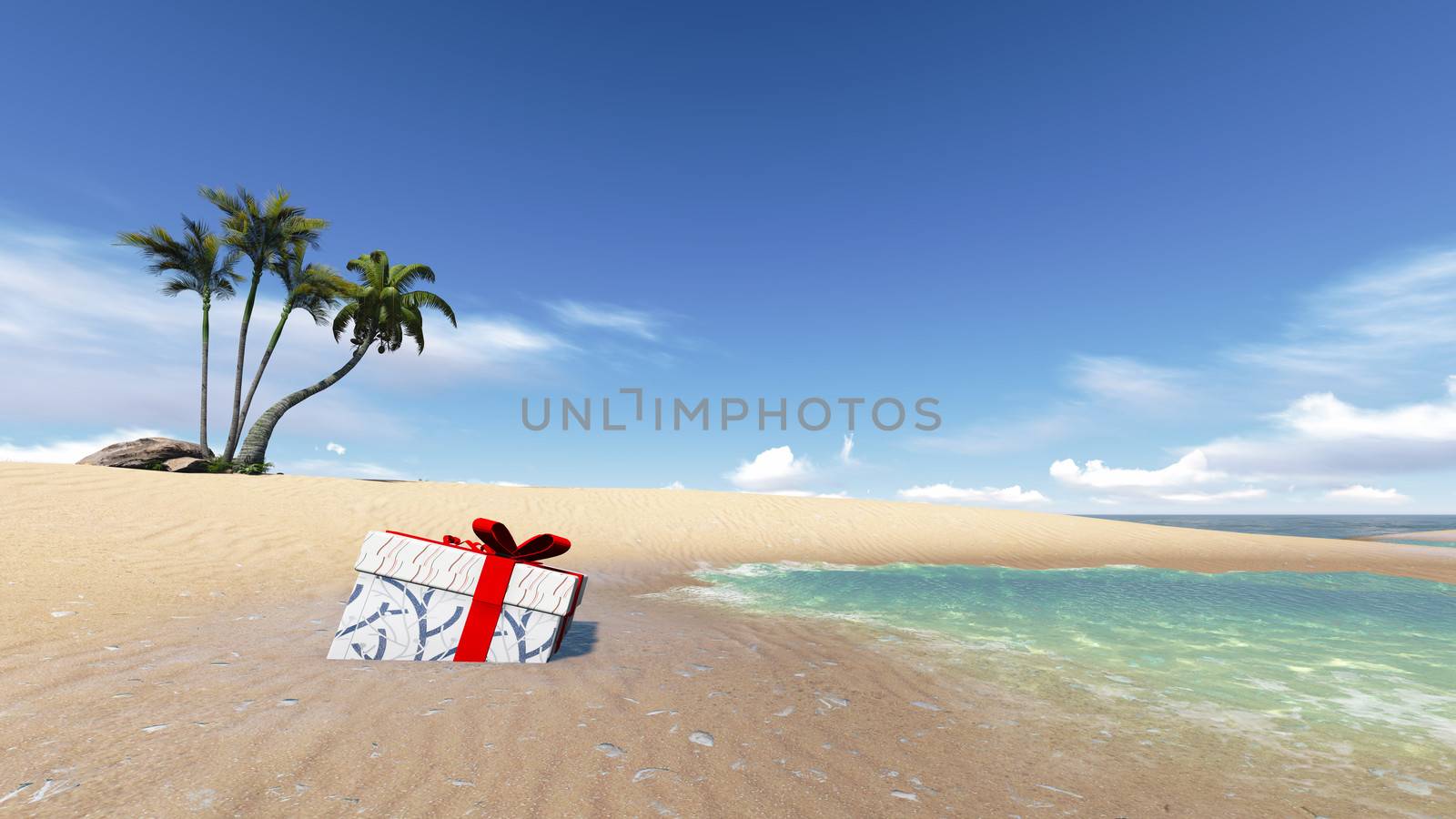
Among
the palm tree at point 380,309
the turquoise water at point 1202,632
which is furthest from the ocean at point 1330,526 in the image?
the palm tree at point 380,309

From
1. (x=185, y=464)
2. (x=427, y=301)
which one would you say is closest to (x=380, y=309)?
(x=427, y=301)

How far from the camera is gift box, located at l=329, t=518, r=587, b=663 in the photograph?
474cm

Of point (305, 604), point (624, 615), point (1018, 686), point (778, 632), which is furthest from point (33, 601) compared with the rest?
point (1018, 686)

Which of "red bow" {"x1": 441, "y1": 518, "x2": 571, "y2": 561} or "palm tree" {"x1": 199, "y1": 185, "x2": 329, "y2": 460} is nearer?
"red bow" {"x1": 441, "y1": 518, "x2": 571, "y2": 561}

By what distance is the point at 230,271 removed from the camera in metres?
27.1

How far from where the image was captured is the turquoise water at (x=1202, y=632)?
4445 mm

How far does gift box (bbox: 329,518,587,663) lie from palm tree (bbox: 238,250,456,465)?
28.5 m

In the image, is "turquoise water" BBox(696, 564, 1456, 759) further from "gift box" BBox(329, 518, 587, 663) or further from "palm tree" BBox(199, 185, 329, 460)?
"palm tree" BBox(199, 185, 329, 460)

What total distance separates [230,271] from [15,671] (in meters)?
30.4

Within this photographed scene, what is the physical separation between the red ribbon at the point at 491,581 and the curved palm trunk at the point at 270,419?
2754cm

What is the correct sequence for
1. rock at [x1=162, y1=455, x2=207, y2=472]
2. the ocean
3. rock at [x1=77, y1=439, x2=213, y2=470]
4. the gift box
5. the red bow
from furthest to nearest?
the ocean, rock at [x1=162, y1=455, x2=207, y2=472], rock at [x1=77, y1=439, x2=213, y2=470], the red bow, the gift box

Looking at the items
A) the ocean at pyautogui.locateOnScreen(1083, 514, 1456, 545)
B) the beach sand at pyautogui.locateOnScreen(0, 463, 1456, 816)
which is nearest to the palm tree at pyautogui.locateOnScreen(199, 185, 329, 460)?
the beach sand at pyautogui.locateOnScreen(0, 463, 1456, 816)

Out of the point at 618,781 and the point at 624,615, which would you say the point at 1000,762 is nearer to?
the point at 618,781

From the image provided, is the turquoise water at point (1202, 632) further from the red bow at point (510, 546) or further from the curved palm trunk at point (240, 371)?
the curved palm trunk at point (240, 371)
